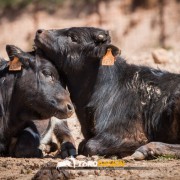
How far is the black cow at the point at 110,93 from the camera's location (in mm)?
11008

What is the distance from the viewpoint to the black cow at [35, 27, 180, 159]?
11.0 m

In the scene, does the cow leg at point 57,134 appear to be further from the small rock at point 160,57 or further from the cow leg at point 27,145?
the small rock at point 160,57

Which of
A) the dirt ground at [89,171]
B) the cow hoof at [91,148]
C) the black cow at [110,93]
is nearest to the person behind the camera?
the dirt ground at [89,171]

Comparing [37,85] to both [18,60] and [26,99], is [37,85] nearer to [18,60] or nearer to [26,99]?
[26,99]

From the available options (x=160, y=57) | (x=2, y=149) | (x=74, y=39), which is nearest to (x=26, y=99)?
(x=2, y=149)

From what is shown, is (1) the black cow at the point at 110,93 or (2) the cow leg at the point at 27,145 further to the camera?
(2) the cow leg at the point at 27,145

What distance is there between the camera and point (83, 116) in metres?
11.6

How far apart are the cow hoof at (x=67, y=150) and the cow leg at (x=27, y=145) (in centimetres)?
35

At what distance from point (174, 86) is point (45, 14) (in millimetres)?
24250

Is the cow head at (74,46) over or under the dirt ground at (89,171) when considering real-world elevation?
over

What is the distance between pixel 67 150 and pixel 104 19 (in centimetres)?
2276

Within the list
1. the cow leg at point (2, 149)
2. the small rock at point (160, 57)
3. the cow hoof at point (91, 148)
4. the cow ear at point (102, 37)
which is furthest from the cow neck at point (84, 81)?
the small rock at point (160, 57)

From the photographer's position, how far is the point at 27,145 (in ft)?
38.4

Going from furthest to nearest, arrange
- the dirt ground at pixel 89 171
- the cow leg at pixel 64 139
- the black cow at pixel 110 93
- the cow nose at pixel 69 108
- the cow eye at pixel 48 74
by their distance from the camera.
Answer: the cow leg at pixel 64 139, the cow eye at pixel 48 74, the cow nose at pixel 69 108, the black cow at pixel 110 93, the dirt ground at pixel 89 171
